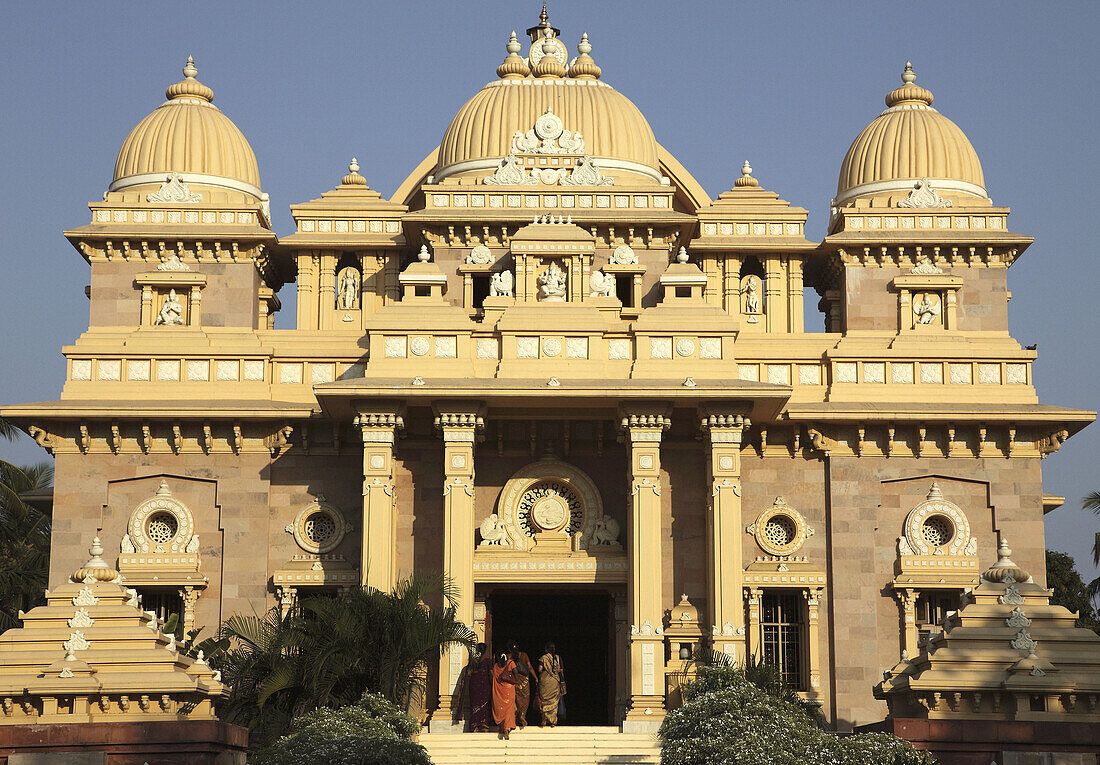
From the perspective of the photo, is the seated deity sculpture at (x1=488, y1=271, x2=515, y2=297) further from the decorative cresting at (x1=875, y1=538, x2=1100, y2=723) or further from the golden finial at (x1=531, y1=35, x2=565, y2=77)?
the decorative cresting at (x1=875, y1=538, x2=1100, y2=723)

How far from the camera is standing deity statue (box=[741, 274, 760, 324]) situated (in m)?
42.1

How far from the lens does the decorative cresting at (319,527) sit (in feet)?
116

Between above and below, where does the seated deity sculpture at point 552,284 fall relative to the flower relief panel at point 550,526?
above

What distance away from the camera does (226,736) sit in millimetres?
25000

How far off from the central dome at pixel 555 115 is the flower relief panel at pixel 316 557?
35.9 feet

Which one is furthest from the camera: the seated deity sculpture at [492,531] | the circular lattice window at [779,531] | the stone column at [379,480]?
the circular lattice window at [779,531]

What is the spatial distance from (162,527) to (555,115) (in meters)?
14.9

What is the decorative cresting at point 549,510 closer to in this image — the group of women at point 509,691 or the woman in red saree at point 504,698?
the group of women at point 509,691

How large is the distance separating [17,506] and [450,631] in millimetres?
24904

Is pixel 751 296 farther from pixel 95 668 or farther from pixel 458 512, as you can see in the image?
pixel 95 668

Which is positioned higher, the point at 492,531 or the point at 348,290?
the point at 348,290

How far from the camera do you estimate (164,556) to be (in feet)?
Answer: 115

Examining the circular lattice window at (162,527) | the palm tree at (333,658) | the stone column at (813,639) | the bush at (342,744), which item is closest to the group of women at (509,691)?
the palm tree at (333,658)

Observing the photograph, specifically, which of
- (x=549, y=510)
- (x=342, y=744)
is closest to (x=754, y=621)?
(x=549, y=510)
